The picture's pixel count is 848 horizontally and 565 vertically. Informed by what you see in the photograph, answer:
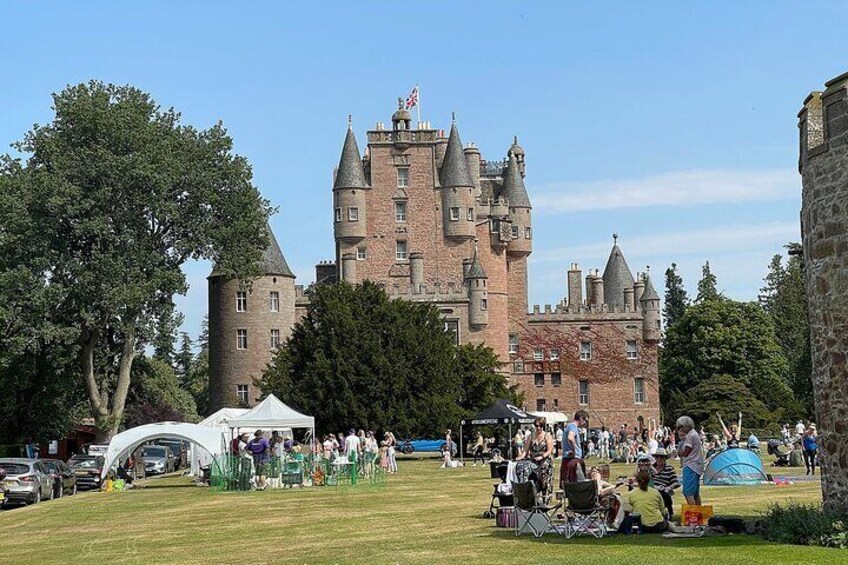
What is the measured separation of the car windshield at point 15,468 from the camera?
36.6 meters

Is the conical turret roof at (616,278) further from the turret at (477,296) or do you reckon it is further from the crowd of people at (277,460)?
the crowd of people at (277,460)

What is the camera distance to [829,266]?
1661 centimetres

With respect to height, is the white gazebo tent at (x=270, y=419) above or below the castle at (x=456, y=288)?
below

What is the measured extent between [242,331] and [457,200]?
17624 millimetres

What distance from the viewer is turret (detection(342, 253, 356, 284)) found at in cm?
8971

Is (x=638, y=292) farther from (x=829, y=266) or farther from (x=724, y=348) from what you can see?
(x=829, y=266)

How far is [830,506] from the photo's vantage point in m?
16.5

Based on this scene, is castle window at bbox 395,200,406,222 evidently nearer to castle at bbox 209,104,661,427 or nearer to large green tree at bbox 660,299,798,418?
castle at bbox 209,104,661,427

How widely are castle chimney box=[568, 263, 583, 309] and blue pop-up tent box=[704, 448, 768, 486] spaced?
68079 millimetres

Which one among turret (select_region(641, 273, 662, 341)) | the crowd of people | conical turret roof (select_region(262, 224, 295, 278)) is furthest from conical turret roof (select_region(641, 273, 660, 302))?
the crowd of people

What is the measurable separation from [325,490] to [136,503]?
16.2 feet

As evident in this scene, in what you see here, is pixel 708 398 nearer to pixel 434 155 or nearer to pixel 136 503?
pixel 434 155

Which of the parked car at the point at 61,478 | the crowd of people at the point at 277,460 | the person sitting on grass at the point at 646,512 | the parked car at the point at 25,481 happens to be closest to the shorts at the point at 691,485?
the person sitting on grass at the point at 646,512

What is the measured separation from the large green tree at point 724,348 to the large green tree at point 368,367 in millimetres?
33225
